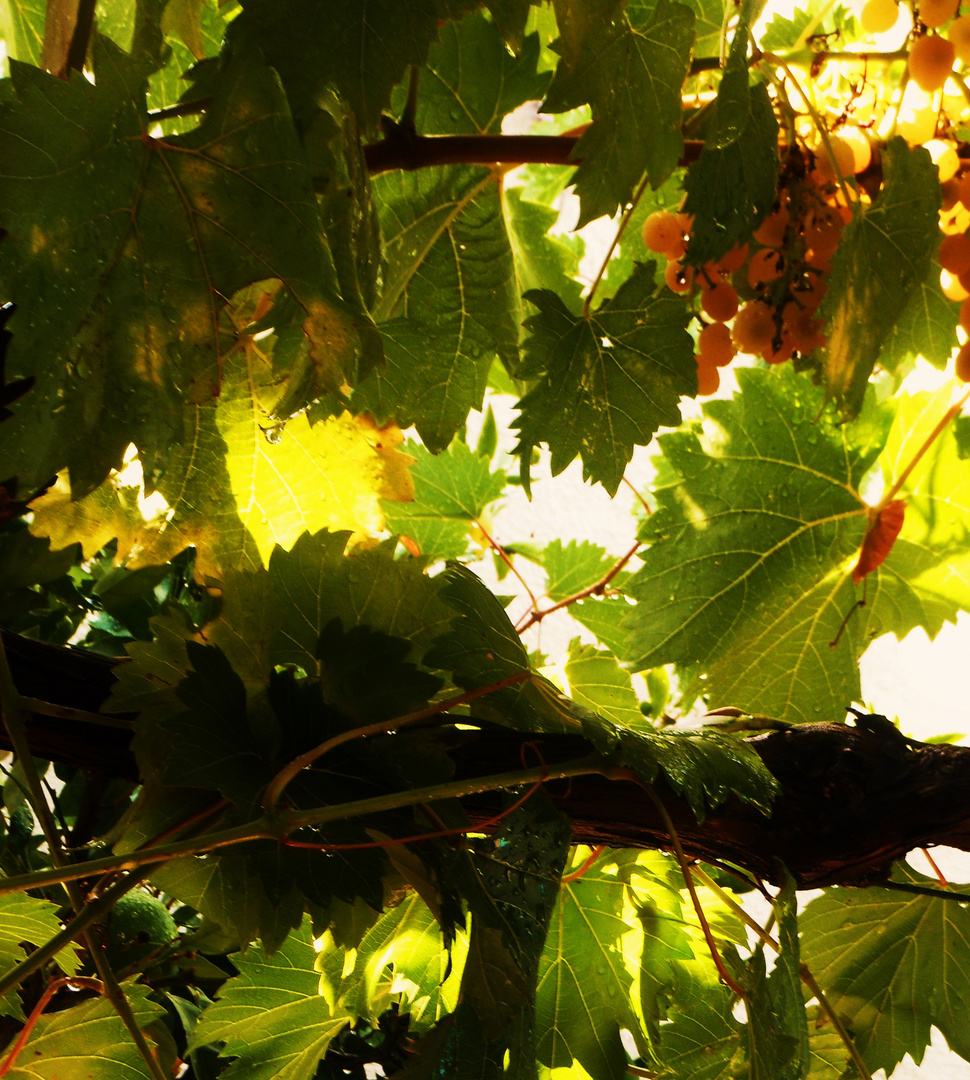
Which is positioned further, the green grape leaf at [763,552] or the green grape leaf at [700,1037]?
the green grape leaf at [763,552]

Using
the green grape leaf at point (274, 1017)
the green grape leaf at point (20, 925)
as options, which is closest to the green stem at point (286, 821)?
the green grape leaf at point (20, 925)

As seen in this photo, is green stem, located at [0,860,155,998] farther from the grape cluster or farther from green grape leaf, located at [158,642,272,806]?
the grape cluster

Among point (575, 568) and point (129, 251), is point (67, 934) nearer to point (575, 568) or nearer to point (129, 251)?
point (129, 251)

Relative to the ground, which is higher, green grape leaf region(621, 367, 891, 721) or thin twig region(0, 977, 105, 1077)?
green grape leaf region(621, 367, 891, 721)

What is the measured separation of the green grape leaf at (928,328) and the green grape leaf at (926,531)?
51mm

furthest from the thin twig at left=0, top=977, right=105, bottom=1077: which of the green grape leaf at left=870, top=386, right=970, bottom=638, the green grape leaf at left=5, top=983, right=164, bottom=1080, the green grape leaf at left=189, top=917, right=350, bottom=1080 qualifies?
the green grape leaf at left=870, top=386, right=970, bottom=638

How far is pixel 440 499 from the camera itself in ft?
2.85

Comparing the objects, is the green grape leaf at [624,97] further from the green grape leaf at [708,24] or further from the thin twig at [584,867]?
the thin twig at [584,867]

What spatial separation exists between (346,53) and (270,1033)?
505mm

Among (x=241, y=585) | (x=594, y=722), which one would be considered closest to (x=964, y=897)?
(x=594, y=722)

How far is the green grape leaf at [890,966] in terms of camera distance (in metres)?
0.59

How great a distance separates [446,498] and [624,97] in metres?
0.46

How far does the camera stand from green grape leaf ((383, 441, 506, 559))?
2.82ft

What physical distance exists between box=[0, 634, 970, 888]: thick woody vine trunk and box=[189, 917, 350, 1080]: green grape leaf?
0.69 ft
